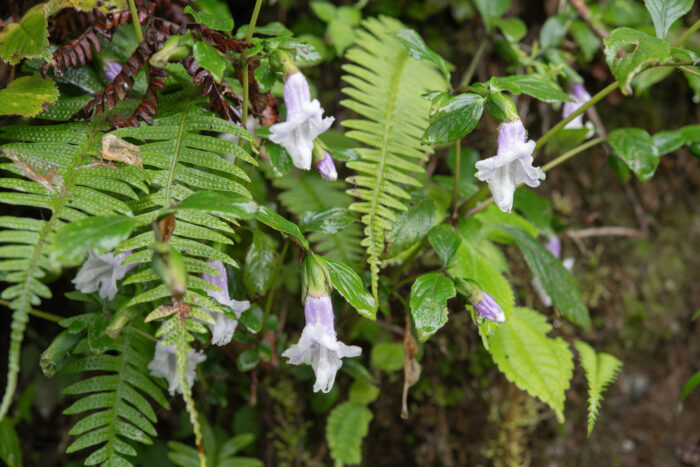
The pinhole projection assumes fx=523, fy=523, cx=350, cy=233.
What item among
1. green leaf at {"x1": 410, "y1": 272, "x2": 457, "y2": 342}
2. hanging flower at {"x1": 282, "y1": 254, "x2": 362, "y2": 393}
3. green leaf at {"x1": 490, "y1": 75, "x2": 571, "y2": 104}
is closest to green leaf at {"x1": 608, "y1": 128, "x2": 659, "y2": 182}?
green leaf at {"x1": 490, "y1": 75, "x2": 571, "y2": 104}

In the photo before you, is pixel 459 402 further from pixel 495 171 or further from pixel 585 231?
pixel 495 171

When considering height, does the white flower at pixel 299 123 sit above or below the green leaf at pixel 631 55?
below

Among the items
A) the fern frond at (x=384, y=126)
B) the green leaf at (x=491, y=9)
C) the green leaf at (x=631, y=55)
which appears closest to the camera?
the green leaf at (x=631, y=55)

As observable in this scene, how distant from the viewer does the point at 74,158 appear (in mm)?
1123

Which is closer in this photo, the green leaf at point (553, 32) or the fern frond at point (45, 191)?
the fern frond at point (45, 191)

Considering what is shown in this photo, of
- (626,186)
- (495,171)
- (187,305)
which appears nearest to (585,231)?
(626,186)

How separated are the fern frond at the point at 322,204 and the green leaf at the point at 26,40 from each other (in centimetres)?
76

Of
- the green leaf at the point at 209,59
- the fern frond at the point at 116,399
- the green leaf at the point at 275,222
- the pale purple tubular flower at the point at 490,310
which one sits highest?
the green leaf at the point at 209,59

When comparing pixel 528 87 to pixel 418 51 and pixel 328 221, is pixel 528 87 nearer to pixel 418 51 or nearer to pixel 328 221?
pixel 418 51

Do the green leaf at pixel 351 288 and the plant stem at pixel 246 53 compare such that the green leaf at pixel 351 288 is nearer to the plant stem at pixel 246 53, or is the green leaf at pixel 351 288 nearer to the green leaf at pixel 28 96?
the plant stem at pixel 246 53

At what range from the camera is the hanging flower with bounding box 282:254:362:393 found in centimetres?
108

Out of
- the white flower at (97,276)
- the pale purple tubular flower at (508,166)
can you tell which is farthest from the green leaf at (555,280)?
the white flower at (97,276)

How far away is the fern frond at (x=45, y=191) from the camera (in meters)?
0.84

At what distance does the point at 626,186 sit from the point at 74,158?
2302 millimetres
